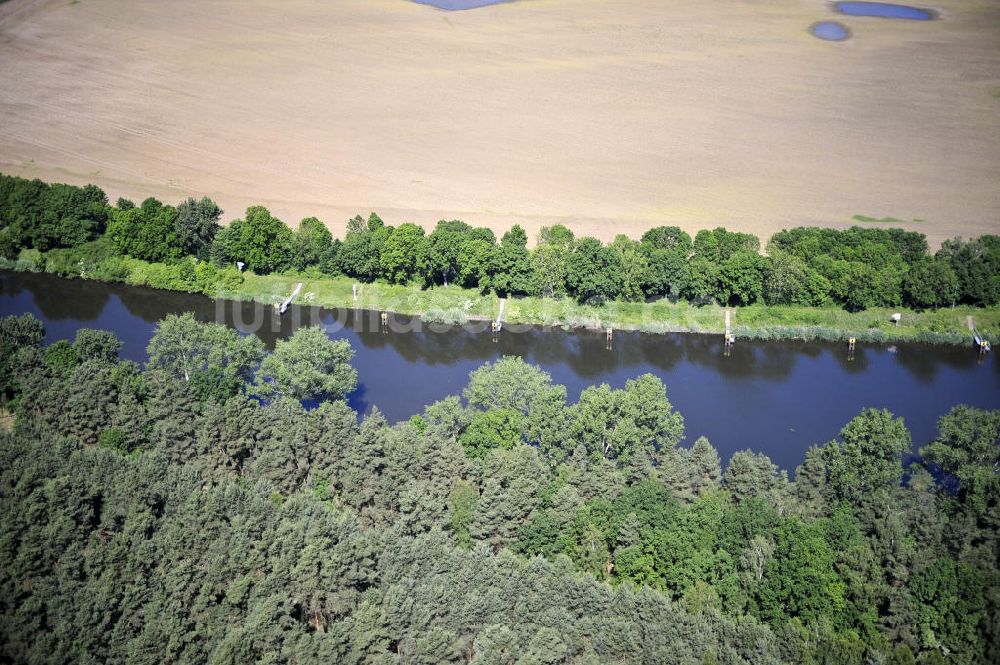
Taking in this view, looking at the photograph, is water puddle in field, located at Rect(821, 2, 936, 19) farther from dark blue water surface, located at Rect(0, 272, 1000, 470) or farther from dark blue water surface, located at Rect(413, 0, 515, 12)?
dark blue water surface, located at Rect(0, 272, 1000, 470)

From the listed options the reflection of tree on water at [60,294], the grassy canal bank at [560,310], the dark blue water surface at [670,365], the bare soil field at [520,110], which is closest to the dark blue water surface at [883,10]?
the bare soil field at [520,110]

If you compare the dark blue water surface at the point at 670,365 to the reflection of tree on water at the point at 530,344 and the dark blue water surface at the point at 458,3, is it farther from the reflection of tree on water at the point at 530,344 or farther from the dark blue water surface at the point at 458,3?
the dark blue water surface at the point at 458,3

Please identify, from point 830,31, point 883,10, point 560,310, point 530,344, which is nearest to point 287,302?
point 530,344

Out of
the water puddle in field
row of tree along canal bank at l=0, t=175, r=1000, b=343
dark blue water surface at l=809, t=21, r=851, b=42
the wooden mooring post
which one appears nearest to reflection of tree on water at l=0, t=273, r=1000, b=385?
the wooden mooring post

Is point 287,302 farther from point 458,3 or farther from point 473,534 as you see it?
point 458,3

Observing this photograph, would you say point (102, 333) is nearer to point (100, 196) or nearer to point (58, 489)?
point (58, 489)

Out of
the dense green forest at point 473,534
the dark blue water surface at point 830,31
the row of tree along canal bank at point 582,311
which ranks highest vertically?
the dark blue water surface at point 830,31
